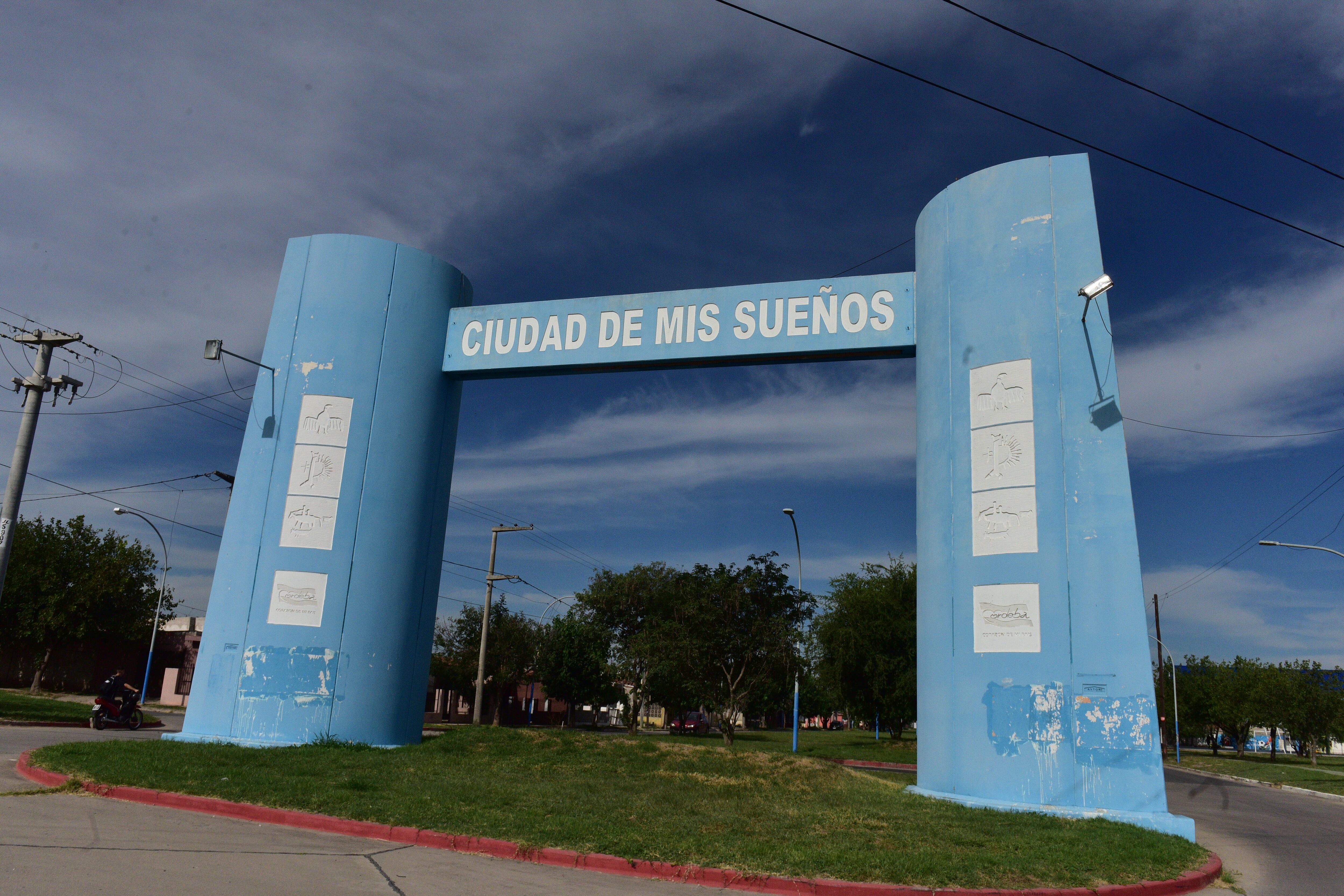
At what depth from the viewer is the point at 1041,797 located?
38.4ft

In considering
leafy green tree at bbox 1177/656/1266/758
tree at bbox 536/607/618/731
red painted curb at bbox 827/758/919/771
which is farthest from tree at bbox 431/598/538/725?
leafy green tree at bbox 1177/656/1266/758

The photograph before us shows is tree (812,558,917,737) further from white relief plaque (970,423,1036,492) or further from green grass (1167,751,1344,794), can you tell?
white relief plaque (970,423,1036,492)

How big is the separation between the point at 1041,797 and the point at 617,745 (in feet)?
28.4

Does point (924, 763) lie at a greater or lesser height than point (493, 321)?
lesser

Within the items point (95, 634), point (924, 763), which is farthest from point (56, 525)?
point (924, 763)

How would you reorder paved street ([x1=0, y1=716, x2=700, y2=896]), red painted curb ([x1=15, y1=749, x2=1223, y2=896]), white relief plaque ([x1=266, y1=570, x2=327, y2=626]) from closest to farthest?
paved street ([x1=0, y1=716, x2=700, y2=896])
red painted curb ([x1=15, y1=749, x2=1223, y2=896])
white relief plaque ([x1=266, y1=570, x2=327, y2=626])

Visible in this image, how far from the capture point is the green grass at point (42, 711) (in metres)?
23.1

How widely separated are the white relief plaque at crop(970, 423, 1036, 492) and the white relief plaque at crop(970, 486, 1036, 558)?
0.12 m

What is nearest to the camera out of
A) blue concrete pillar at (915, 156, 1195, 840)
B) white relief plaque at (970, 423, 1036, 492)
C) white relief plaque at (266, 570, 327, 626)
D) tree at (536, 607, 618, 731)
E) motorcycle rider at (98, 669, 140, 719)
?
blue concrete pillar at (915, 156, 1195, 840)

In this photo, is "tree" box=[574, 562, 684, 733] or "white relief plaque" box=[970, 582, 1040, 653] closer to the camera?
"white relief plaque" box=[970, 582, 1040, 653]

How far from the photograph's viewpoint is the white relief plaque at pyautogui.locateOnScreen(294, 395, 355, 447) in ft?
53.9

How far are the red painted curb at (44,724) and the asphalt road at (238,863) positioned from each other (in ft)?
40.5

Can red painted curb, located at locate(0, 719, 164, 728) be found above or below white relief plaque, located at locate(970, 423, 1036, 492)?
below

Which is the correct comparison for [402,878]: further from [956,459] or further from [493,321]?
[493,321]
